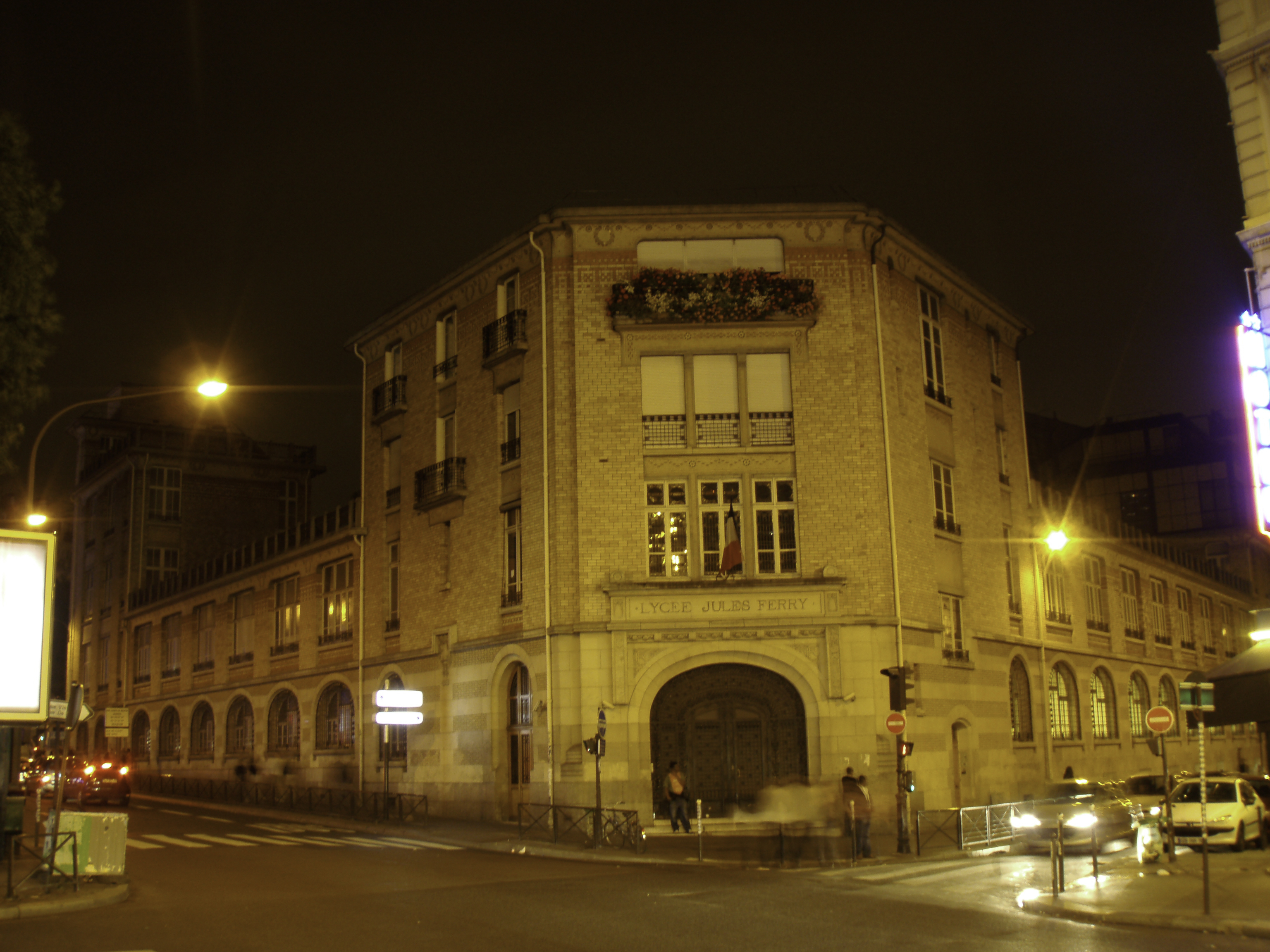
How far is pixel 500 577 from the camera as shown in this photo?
31.4 m

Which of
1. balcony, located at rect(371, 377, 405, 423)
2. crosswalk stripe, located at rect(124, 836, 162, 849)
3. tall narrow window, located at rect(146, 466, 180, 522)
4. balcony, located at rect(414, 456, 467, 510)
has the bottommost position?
crosswalk stripe, located at rect(124, 836, 162, 849)

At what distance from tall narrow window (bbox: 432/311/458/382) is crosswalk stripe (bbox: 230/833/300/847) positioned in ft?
44.7

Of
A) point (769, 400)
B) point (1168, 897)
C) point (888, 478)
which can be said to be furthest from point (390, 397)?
point (1168, 897)

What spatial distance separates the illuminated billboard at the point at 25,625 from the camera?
16344mm

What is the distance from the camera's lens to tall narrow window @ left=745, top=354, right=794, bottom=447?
96.5 feet

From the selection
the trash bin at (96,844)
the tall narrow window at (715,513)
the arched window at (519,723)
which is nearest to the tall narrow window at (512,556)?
the arched window at (519,723)

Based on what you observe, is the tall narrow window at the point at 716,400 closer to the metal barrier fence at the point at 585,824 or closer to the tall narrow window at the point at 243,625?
the metal barrier fence at the point at 585,824

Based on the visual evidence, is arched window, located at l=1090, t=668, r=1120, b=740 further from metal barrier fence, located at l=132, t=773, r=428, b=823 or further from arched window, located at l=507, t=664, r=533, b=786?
metal barrier fence, located at l=132, t=773, r=428, b=823

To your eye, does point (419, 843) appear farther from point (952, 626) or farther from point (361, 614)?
point (952, 626)

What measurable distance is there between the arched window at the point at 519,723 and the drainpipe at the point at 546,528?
4.97 ft

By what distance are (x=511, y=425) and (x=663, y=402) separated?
459 centimetres

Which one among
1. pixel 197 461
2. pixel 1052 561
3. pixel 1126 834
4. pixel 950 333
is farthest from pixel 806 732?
pixel 197 461

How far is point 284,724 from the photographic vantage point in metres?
Result: 43.6

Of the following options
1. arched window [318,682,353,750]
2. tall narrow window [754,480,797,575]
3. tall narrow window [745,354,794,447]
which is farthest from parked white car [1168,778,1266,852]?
arched window [318,682,353,750]
